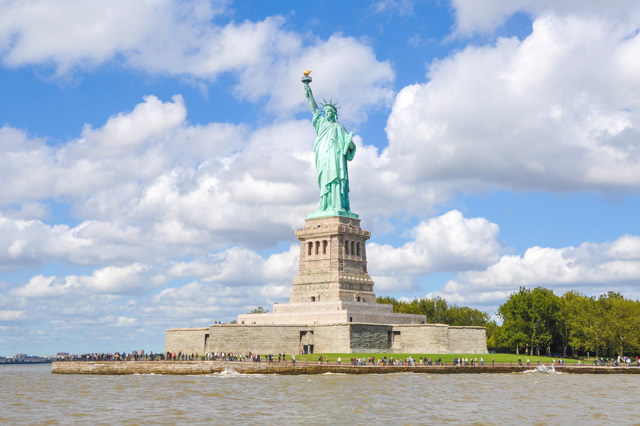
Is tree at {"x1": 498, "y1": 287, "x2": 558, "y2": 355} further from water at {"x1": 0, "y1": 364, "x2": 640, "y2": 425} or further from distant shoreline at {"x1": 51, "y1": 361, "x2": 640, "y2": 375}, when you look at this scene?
water at {"x1": 0, "y1": 364, "x2": 640, "y2": 425}

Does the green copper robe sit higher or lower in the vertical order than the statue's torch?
lower

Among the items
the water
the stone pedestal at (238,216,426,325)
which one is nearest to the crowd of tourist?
the water

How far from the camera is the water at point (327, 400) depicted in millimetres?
32281

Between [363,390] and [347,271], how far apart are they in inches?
1174

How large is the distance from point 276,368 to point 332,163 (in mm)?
25061

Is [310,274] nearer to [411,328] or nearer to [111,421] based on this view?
[411,328]

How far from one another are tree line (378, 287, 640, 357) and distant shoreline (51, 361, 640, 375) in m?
14.6

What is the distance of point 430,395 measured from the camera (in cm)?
4075

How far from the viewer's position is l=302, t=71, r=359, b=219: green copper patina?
74.8 meters

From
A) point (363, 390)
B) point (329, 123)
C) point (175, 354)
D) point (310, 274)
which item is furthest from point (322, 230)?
point (363, 390)

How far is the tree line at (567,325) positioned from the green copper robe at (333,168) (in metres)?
21.0

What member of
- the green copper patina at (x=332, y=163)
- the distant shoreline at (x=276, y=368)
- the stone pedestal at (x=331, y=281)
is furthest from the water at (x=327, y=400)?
the green copper patina at (x=332, y=163)

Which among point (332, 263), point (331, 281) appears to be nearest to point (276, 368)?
point (331, 281)

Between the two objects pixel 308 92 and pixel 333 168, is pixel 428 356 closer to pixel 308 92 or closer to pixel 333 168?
pixel 333 168
